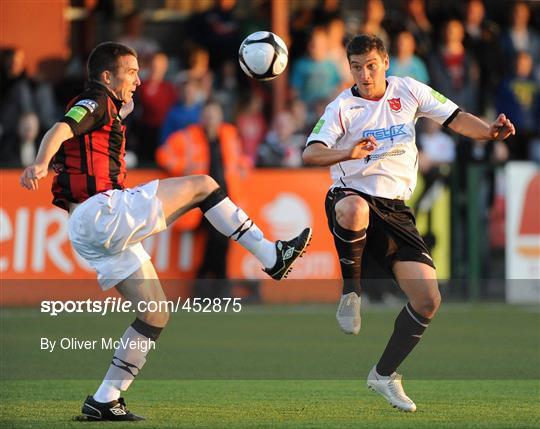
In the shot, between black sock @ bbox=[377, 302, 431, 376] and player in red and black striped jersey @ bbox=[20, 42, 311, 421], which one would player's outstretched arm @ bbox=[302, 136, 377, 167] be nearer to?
player in red and black striped jersey @ bbox=[20, 42, 311, 421]

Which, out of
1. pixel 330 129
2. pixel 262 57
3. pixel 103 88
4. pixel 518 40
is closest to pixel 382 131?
pixel 330 129

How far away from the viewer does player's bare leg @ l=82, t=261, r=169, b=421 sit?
8.00 meters

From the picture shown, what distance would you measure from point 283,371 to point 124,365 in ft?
9.09

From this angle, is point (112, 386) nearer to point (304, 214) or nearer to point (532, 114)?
point (304, 214)

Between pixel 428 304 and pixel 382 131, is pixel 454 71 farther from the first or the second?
pixel 428 304

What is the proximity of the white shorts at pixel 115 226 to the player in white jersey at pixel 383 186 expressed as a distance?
4.14 feet

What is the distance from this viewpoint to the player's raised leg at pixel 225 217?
7.87 metres

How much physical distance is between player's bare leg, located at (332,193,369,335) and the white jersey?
0.61 ft

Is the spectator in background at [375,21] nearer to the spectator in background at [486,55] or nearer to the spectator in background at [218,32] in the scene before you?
the spectator in background at [486,55]

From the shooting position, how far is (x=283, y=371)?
10602 millimetres

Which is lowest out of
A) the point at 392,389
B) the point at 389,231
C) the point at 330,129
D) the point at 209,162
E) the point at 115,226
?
the point at 392,389

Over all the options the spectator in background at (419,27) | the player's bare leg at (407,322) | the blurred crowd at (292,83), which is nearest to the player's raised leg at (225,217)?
the player's bare leg at (407,322)

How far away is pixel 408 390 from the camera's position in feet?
31.5
